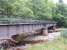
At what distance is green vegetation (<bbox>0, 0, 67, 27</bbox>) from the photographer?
106 ft

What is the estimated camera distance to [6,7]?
105ft

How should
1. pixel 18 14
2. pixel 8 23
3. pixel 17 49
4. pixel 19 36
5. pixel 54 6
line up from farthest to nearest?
pixel 54 6 < pixel 18 14 < pixel 19 36 < pixel 8 23 < pixel 17 49

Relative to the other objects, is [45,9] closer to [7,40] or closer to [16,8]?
[16,8]

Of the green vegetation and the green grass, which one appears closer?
the green grass

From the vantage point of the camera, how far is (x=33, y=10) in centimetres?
5006

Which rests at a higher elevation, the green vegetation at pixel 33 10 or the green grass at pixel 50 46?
the green vegetation at pixel 33 10

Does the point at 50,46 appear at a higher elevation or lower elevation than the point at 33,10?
lower

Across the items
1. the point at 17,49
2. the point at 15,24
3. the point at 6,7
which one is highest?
the point at 6,7

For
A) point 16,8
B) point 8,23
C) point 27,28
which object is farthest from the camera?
point 16,8

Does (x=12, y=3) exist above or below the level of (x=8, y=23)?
above

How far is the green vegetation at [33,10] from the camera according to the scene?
3222 cm

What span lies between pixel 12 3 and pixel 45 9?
23.6m

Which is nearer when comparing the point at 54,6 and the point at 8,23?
the point at 8,23

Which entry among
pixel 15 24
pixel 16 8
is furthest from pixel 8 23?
pixel 16 8
